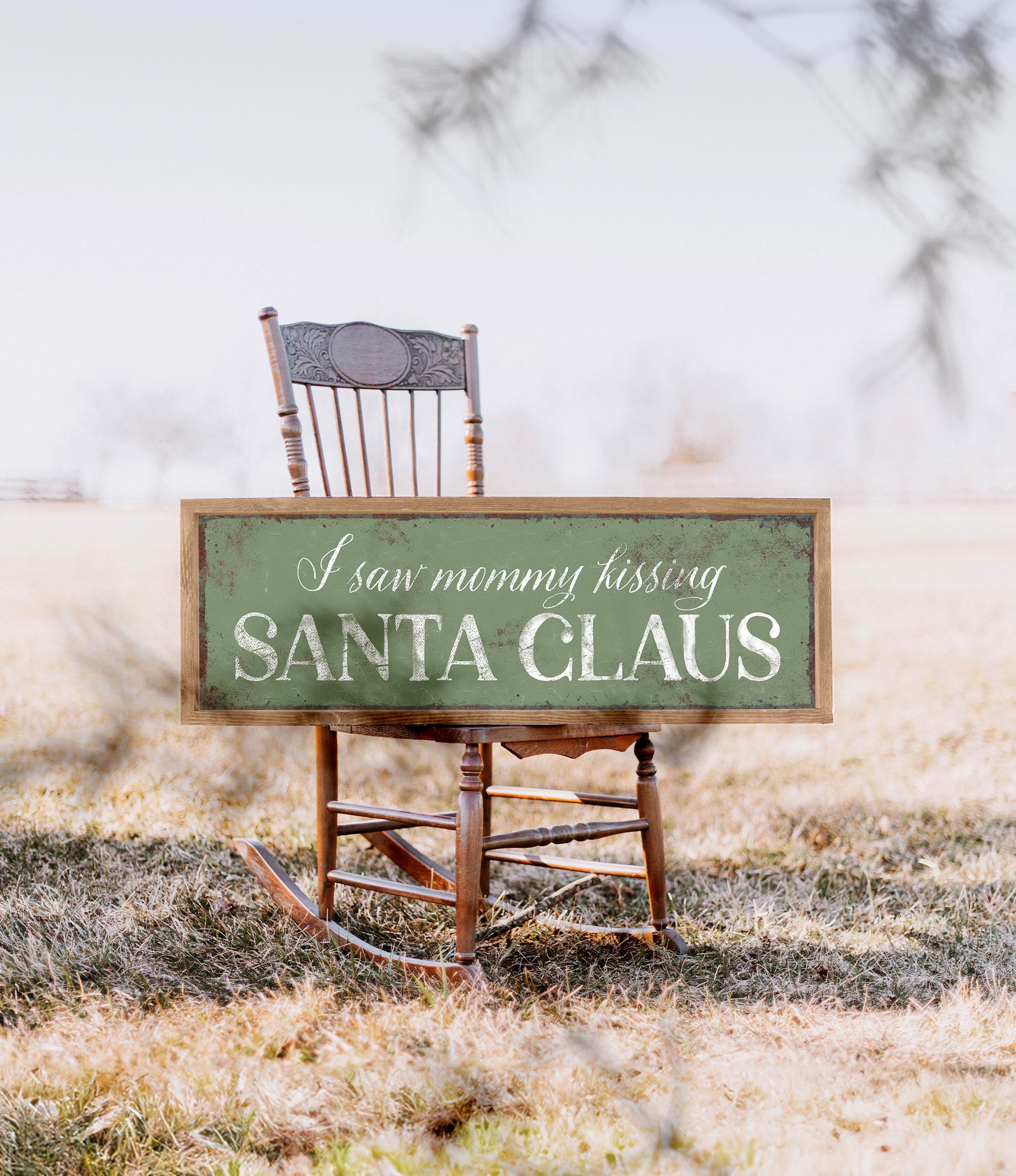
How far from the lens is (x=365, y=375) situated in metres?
1.95

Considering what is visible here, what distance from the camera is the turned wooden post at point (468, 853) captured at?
5.32ft

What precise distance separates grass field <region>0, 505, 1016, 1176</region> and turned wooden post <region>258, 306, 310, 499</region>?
34.5 inches

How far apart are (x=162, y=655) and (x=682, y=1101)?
2315 millimetres

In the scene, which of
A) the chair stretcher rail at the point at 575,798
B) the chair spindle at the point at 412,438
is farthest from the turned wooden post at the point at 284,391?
the chair stretcher rail at the point at 575,798

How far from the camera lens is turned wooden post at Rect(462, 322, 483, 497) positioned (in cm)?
202

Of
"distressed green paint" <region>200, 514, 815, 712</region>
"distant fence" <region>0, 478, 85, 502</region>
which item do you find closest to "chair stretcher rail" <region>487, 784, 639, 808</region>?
"distressed green paint" <region>200, 514, 815, 712</region>

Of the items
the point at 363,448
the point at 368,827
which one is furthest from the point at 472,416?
the point at 368,827

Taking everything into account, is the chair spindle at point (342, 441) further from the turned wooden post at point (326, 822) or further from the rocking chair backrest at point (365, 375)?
the turned wooden post at point (326, 822)

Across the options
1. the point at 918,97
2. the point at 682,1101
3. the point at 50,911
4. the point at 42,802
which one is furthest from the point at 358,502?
the point at 42,802

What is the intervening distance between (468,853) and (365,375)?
91 cm

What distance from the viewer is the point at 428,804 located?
303 centimetres

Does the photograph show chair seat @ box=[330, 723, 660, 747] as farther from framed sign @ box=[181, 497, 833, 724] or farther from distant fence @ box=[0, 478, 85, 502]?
distant fence @ box=[0, 478, 85, 502]

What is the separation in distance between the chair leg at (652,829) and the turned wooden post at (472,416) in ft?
1.98

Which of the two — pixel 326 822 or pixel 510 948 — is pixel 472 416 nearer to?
pixel 326 822
